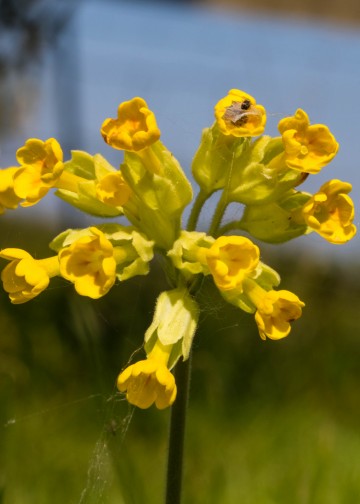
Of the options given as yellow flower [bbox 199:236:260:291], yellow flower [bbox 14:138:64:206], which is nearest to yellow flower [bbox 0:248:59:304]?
yellow flower [bbox 14:138:64:206]

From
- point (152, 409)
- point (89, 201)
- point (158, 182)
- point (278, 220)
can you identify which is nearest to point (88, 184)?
point (89, 201)

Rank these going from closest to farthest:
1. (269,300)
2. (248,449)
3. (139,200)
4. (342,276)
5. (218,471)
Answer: (269,300) → (139,200) → (218,471) → (248,449) → (342,276)

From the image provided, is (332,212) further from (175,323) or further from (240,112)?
(175,323)

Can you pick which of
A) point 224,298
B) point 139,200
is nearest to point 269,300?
point 224,298

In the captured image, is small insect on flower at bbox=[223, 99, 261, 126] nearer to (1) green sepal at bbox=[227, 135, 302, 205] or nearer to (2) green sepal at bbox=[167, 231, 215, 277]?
(1) green sepal at bbox=[227, 135, 302, 205]

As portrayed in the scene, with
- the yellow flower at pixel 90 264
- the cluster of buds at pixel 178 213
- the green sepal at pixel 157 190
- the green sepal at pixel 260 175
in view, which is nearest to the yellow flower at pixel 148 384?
the cluster of buds at pixel 178 213

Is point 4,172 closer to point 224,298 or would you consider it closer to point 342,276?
point 224,298
